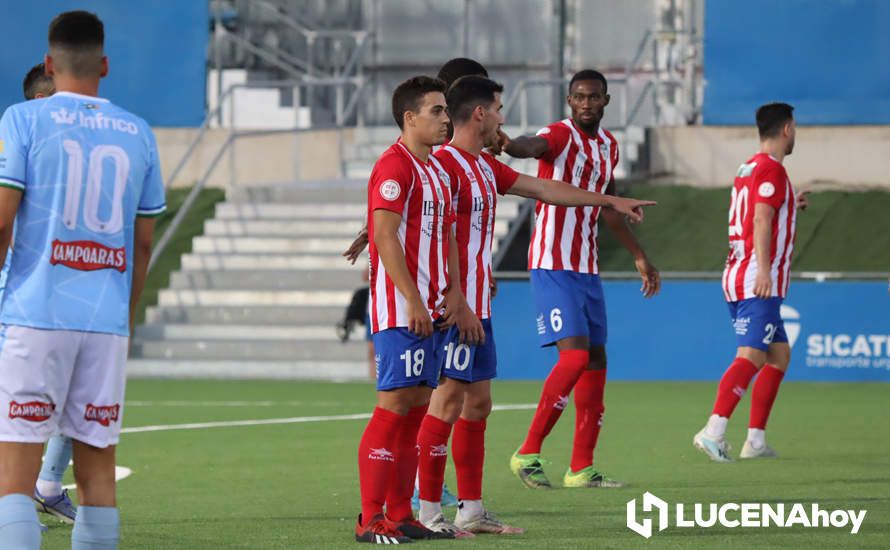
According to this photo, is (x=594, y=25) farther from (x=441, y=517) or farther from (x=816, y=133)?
(x=441, y=517)

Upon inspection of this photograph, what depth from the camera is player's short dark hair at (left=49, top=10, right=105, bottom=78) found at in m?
5.55

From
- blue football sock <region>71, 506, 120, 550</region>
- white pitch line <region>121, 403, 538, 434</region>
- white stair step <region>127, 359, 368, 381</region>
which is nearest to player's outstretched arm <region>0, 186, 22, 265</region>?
blue football sock <region>71, 506, 120, 550</region>

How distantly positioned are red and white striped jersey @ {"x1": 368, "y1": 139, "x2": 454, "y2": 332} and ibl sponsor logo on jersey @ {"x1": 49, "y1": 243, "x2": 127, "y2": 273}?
67.9 inches

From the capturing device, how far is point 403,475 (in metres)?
7.36

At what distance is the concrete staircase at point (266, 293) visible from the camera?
2103cm

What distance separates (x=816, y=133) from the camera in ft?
81.2

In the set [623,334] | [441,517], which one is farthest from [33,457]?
[623,334]

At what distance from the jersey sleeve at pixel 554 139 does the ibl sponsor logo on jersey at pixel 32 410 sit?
4.62 m

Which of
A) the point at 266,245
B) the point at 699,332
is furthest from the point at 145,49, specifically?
Answer: the point at 699,332

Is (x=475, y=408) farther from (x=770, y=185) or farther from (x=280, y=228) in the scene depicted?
(x=280, y=228)

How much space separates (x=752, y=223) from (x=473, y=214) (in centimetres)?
427

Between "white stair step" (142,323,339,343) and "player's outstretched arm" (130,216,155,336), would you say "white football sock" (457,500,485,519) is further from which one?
"white stair step" (142,323,339,343)

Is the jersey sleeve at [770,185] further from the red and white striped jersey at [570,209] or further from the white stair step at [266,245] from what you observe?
the white stair step at [266,245]

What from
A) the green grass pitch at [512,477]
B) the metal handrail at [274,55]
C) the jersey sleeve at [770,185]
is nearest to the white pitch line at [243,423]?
the green grass pitch at [512,477]
